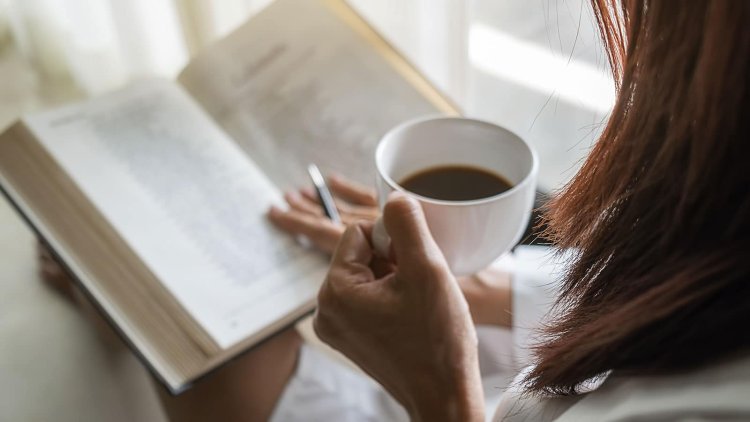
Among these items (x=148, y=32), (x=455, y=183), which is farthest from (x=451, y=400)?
(x=148, y=32)

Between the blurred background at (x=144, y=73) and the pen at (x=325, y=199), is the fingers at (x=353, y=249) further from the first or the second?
the blurred background at (x=144, y=73)

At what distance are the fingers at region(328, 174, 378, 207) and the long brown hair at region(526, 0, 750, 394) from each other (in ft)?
1.09

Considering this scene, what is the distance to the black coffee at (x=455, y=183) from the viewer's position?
596 mm

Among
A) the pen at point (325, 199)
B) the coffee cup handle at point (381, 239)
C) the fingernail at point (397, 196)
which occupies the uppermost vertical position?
the fingernail at point (397, 196)

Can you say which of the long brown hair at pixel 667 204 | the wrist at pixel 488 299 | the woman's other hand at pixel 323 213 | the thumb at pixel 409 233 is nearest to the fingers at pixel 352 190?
the woman's other hand at pixel 323 213

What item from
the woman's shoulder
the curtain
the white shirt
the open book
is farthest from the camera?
the curtain

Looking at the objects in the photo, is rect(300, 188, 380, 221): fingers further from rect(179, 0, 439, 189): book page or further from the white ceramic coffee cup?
the white ceramic coffee cup

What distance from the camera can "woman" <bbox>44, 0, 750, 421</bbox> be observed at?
33cm

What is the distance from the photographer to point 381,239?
1.81ft

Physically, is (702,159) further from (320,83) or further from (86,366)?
(86,366)

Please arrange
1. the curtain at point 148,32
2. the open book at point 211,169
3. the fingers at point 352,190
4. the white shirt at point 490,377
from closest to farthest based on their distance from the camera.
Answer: the white shirt at point 490,377 → the open book at point 211,169 → the fingers at point 352,190 → the curtain at point 148,32

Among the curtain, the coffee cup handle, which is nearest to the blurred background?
the curtain

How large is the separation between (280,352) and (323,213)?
132 mm

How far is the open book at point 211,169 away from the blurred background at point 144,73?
75mm
